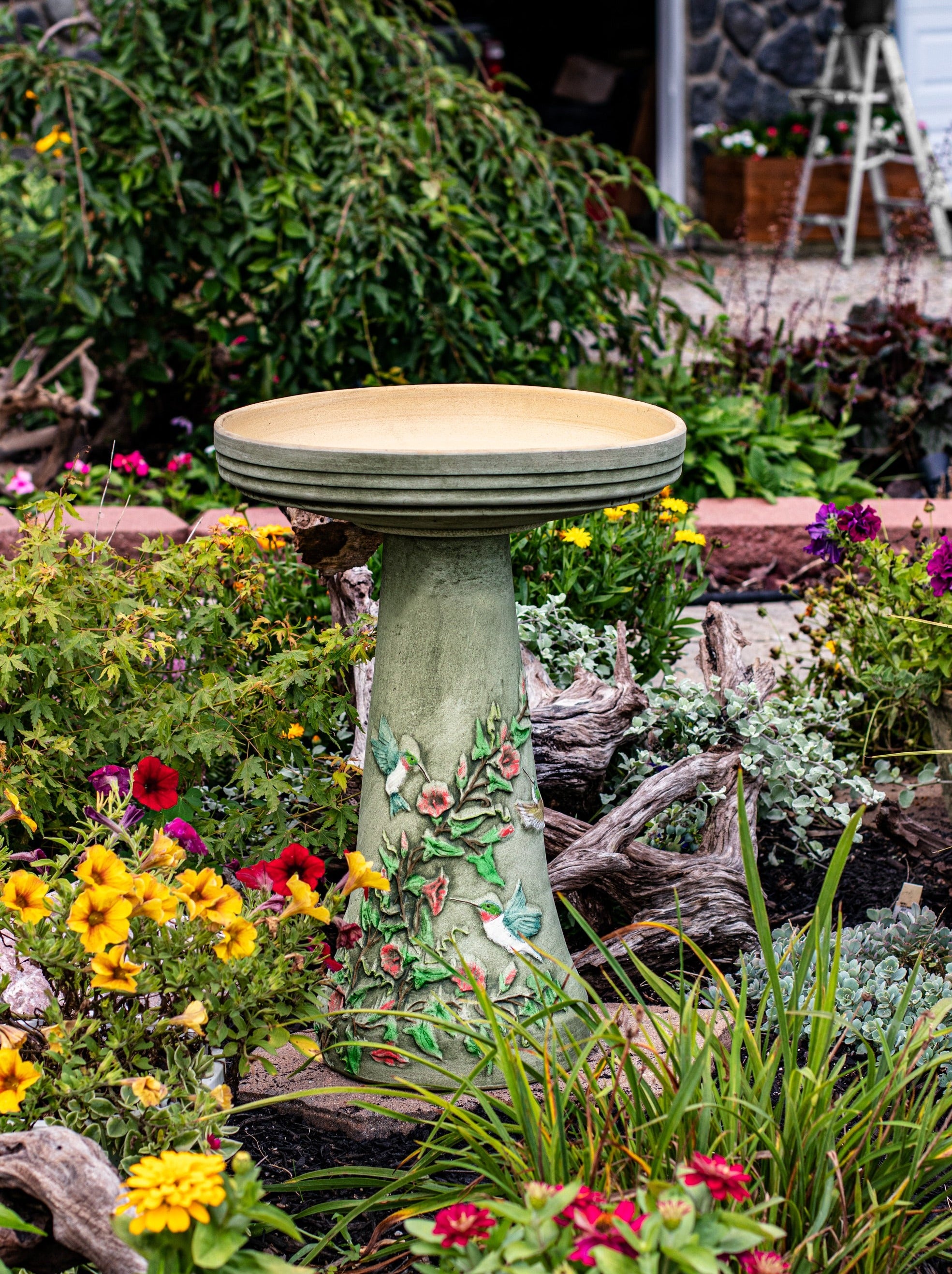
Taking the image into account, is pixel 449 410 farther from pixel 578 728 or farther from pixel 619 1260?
pixel 619 1260

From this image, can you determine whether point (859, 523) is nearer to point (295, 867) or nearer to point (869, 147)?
point (295, 867)

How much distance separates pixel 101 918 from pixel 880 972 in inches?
51.8

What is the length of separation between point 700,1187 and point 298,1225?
0.71 meters

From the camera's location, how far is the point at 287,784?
2.31m

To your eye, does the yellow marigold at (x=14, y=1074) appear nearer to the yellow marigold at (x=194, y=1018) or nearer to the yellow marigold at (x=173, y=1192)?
the yellow marigold at (x=194, y=1018)

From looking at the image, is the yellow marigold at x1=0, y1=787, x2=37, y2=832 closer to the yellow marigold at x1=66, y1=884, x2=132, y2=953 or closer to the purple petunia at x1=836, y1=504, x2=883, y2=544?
the yellow marigold at x1=66, y1=884, x2=132, y2=953

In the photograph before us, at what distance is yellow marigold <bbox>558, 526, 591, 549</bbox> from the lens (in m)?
3.14

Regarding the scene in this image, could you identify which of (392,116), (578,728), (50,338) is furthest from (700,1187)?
(392,116)

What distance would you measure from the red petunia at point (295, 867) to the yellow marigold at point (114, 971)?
0.33m

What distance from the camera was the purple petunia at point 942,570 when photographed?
2.69 metres

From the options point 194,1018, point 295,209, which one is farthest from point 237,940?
point 295,209

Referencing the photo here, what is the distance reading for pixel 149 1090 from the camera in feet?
4.87

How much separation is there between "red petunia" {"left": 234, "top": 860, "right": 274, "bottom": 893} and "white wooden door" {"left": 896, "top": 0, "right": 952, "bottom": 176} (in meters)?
9.66

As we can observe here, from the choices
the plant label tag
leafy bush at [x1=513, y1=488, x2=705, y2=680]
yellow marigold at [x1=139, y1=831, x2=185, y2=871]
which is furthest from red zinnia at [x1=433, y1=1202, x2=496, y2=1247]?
leafy bush at [x1=513, y1=488, x2=705, y2=680]
